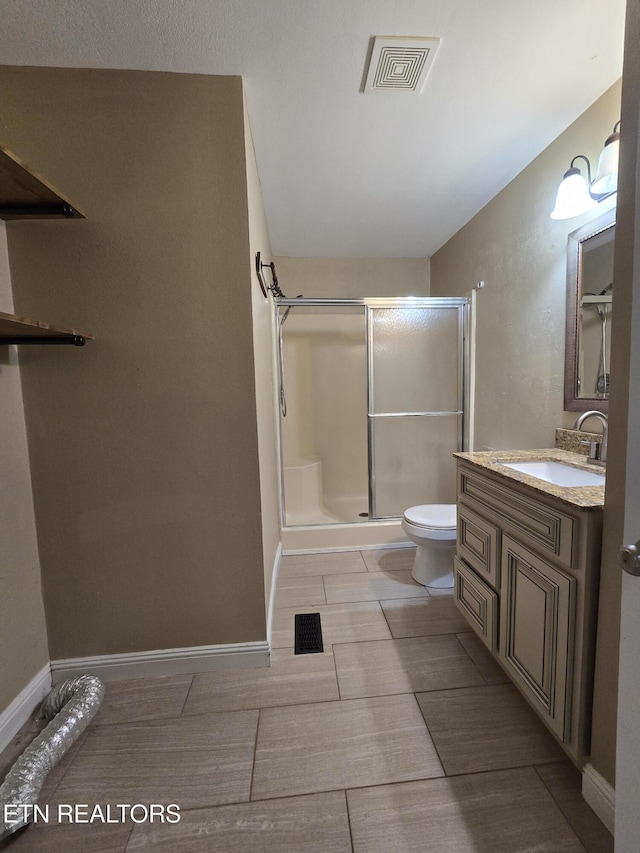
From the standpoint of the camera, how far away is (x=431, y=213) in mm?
2322

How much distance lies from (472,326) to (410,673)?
2.20 meters

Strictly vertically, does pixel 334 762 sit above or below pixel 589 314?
below

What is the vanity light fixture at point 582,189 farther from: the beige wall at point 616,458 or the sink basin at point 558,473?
the sink basin at point 558,473

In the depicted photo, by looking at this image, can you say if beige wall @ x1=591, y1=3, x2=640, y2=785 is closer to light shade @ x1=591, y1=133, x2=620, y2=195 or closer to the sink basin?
the sink basin

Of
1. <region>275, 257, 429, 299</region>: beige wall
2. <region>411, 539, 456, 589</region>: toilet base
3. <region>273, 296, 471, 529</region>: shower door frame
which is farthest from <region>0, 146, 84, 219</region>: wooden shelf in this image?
<region>411, 539, 456, 589</region>: toilet base

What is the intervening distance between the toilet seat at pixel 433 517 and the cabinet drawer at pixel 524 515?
42 cm

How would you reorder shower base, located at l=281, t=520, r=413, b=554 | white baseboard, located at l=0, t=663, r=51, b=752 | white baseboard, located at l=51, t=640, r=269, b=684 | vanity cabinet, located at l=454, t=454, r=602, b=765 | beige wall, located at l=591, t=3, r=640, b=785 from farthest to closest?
shower base, located at l=281, t=520, r=413, b=554
white baseboard, located at l=51, t=640, r=269, b=684
white baseboard, located at l=0, t=663, r=51, b=752
vanity cabinet, located at l=454, t=454, r=602, b=765
beige wall, located at l=591, t=3, r=640, b=785

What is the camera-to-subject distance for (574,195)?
4.76ft

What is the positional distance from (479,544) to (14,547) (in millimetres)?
1801

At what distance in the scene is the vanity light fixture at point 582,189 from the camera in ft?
4.31

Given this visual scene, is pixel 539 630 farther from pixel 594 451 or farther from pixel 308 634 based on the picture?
pixel 308 634

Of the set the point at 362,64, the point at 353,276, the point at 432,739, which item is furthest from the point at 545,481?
the point at 353,276

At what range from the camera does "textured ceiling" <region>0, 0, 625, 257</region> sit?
108cm

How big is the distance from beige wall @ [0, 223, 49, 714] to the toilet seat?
180cm
